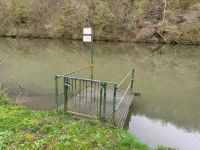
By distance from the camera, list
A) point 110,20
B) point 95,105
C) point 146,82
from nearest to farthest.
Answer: point 95,105 → point 146,82 → point 110,20

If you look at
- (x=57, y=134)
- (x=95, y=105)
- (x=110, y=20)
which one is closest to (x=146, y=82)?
(x=95, y=105)

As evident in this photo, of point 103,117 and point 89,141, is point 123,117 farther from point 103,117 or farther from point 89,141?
point 89,141

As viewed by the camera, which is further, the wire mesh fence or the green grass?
the wire mesh fence

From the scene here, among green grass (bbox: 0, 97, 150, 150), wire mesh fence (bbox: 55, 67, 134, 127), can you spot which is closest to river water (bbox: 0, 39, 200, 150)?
wire mesh fence (bbox: 55, 67, 134, 127)

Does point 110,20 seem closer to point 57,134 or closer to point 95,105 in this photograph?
point 95,105

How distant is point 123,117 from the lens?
5930 millimetres

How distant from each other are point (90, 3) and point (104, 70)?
14.9m

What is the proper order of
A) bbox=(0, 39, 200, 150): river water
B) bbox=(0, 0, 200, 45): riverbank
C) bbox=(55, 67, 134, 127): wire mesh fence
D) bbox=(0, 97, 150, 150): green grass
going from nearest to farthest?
1. bbox=(0, 97, 150, 150): green grass
2. bbox=(55, 67, 134, 127): wire mesh fence
3. bbox=(0, 39, 200, 150): river water
4. bbox=(0, 0, 200, 45): riverbank

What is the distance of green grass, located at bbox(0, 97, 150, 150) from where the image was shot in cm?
419

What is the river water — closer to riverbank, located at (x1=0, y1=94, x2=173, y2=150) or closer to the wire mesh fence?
the wire mesh fence

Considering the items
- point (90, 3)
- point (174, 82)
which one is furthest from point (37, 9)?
point (174, 82)

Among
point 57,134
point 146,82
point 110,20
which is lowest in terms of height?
point 146,82

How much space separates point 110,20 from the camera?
81.8 feet

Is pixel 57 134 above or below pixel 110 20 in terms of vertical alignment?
below
